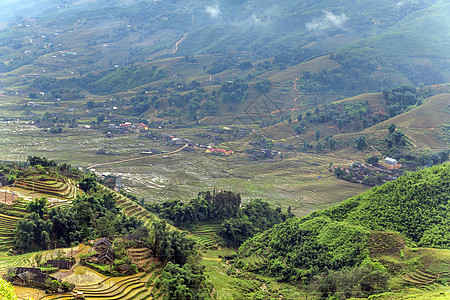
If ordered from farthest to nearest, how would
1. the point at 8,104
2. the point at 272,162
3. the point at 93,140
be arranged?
1. the point at 8,104
2. the point at 93,140
3. the point at 272,162

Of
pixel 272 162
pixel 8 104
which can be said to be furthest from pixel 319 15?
pixel 8 104

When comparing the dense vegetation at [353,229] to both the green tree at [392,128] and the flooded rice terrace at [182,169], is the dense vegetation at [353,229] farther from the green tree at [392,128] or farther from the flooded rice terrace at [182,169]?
the green tree at [392,128]

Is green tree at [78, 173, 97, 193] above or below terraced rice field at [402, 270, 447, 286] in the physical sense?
above

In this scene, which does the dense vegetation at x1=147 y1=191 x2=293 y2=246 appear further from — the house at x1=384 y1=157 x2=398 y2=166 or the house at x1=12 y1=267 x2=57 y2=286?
the house at x1=384 y1=157 x2=398 y2=166

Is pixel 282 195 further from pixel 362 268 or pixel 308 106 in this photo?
pixel 308 106

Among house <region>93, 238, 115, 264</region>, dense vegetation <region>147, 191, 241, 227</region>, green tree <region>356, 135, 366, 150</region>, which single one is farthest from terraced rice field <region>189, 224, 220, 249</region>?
green tree <region>356, 135, 366, 150</region>
